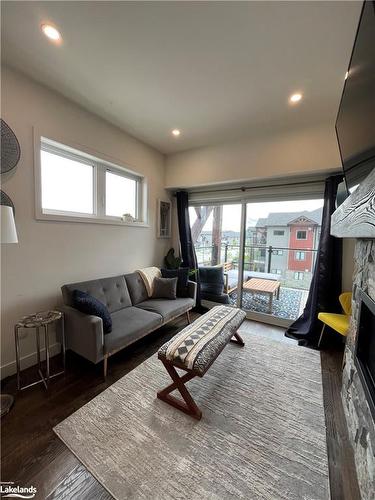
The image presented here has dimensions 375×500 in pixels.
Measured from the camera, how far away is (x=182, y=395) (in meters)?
1.57

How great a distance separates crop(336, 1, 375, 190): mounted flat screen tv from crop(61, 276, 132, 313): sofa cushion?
263cm

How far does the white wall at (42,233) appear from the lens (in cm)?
185

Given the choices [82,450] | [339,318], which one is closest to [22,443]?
[82,450]

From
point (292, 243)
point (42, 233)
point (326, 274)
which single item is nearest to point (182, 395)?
point (42, 233)

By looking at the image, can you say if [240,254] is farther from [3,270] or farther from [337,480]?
[3,270]

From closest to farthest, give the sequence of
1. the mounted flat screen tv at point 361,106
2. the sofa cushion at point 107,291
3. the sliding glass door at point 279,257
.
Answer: the mounted flat screen tv at point 361,106 → the sofa cushion at point 107,291 → the sliding glass door at point 279,257

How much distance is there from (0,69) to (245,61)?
208 cm

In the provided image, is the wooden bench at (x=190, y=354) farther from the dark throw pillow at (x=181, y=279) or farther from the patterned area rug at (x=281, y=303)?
the patterned area rug at (x=281, y=303)

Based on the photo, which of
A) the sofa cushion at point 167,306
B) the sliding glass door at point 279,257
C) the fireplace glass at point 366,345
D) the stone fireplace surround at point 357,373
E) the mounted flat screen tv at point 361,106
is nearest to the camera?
the mounted flat screen tv at point 361,106

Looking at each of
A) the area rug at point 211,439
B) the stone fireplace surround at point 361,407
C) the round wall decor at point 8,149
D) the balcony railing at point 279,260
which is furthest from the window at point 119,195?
the stone fireplace surround at point 361,407

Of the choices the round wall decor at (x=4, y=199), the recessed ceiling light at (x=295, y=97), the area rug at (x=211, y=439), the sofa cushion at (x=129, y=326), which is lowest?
the area rug at (x=211, y=439)

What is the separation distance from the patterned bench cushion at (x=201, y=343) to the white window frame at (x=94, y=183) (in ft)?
5.73

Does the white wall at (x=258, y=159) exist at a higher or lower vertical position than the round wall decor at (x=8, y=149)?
higher

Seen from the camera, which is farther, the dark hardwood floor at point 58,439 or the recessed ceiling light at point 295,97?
the recessed ceiling light at point 295,97
